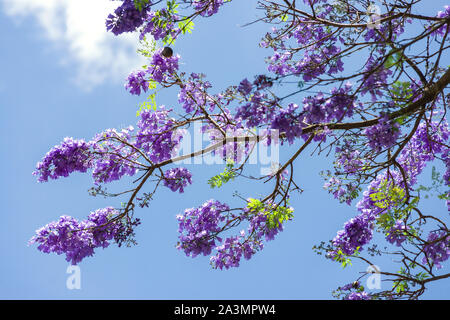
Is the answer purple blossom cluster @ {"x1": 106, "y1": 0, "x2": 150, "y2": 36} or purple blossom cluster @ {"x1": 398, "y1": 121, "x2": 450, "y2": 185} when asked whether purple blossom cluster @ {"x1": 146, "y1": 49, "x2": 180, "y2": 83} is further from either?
purple blossom cluster @ {"x1": 398, "y1": 121, "x2": 450, "y2": 185}

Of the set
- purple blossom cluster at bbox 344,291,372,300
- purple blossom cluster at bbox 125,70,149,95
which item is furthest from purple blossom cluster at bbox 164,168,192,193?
purple blossom cluster at bbox 344,291,372,300

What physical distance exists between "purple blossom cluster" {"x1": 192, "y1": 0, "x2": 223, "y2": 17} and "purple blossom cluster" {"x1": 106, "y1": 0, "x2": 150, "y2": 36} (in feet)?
2.15

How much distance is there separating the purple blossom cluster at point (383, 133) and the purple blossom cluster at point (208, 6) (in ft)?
7.73

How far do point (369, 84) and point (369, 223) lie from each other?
264cm

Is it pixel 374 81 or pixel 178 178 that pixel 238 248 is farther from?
pixel 374 81

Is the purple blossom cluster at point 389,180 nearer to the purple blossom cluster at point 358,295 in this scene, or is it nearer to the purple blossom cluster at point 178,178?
the purple blossom cluster at point 358,295

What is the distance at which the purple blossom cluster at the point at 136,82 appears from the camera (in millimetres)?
5883

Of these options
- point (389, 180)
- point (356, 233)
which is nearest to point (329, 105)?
point (389, 180)

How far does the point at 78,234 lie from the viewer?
5.63 m

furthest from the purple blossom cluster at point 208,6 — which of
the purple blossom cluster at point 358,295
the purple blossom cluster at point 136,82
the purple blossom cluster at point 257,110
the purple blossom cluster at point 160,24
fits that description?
the purple blossom cluster at point 358,295

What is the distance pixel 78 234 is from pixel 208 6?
3.23 meters
